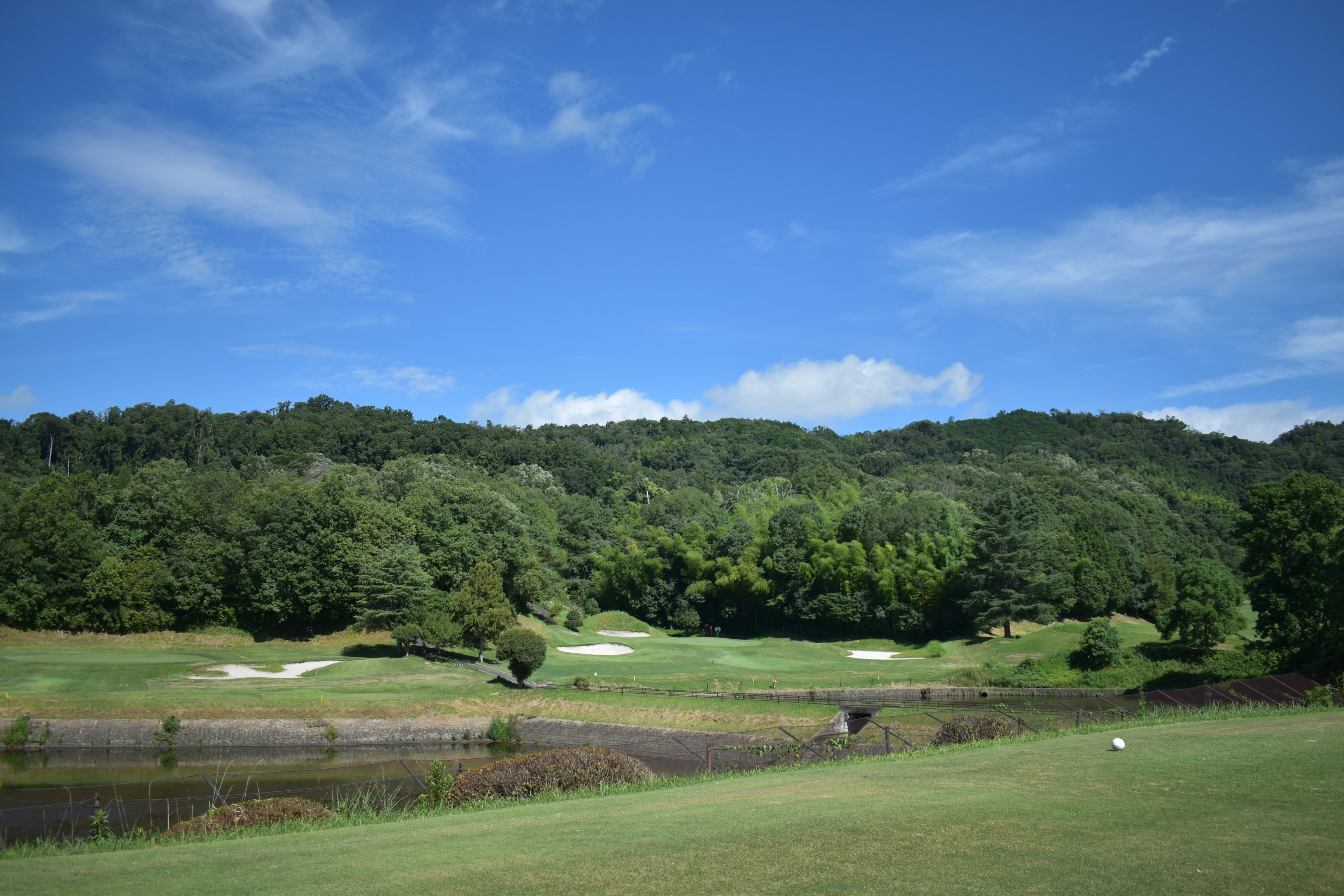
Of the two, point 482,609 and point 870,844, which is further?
point 482,609

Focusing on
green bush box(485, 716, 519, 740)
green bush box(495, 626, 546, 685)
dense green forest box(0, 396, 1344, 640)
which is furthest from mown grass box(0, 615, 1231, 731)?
dense green forest box(0, 396, 1344, 640)

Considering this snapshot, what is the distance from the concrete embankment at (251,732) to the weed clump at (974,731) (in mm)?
19005

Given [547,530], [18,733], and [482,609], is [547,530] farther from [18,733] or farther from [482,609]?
[18,733]

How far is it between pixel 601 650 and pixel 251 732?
2665cm

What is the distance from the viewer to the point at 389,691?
36.2 meters

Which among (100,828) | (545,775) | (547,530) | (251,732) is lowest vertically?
(251,732)

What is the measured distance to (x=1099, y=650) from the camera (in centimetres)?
4781

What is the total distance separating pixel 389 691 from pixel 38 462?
332 feet

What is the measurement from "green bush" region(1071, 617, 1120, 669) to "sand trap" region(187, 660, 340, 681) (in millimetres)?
41239

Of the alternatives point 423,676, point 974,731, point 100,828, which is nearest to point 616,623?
point 423,676

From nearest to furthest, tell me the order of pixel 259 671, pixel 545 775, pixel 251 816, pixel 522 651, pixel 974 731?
pixel 251 816, pixel 545 775, pixel 974 731, pixel 522 651, pixel 259 671

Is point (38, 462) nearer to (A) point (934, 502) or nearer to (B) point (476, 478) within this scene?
(B) point (476, 478)

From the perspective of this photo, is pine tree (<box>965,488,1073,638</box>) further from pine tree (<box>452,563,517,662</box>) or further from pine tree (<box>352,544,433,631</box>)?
pine tree (<box>352,544,433,631</box>)

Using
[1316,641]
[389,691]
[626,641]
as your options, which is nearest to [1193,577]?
[1316,641]
